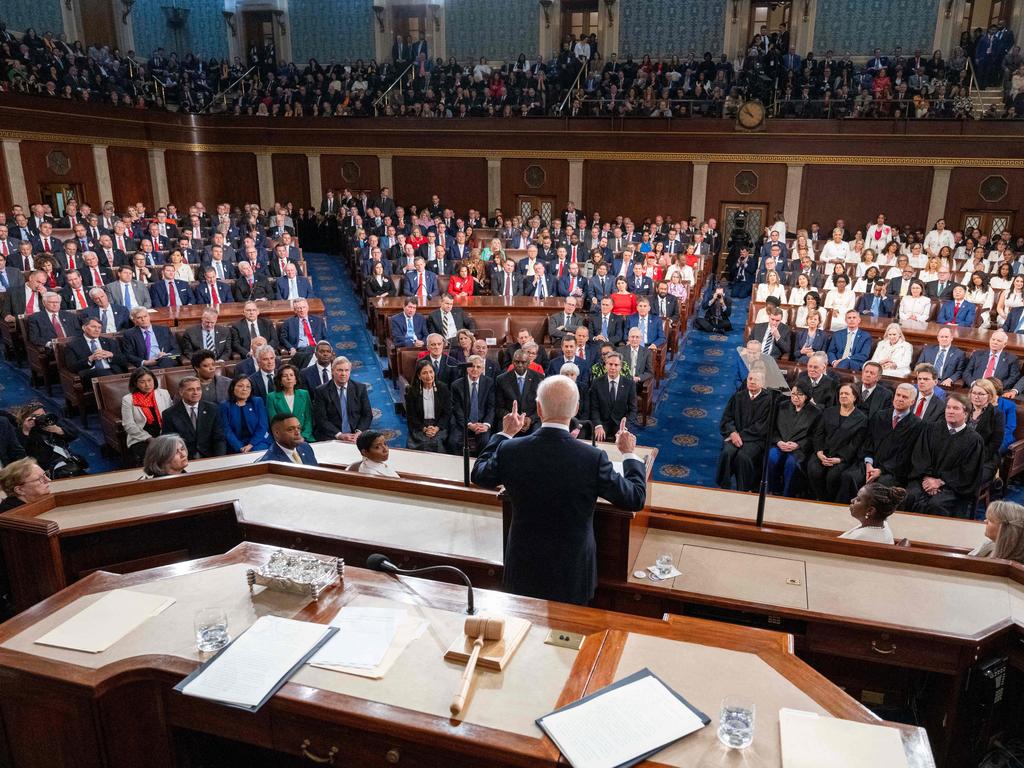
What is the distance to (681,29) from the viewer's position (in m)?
18.8

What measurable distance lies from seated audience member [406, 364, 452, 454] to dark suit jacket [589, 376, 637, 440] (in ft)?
4.34

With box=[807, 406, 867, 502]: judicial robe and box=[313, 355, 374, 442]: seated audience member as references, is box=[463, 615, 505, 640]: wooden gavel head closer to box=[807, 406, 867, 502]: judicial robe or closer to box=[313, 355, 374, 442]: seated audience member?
box=[313, 355, 374, 442]: seated audience member

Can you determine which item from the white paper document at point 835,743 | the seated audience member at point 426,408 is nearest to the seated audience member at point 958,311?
the seated audience member at point 426,408

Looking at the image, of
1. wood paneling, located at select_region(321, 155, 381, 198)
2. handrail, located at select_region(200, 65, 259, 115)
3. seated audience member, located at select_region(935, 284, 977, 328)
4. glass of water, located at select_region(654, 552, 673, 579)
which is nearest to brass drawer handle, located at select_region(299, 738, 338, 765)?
glass of water, located at select_region(654, 552, 673, 579)

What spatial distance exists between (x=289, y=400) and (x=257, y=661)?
3.86 meters

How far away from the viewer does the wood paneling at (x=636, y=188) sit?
17047 mm

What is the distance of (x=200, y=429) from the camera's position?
5559 millimetres

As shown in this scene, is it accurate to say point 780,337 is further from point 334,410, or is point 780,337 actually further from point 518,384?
point 334,410

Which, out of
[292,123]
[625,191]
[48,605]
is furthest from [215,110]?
[48,605]

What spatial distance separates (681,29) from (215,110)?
11.9 metres

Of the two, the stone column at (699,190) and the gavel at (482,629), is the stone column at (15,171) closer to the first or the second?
the stone column at (699,190)

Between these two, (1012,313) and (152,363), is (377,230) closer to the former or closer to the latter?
(152,363)

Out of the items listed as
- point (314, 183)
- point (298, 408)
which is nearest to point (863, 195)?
point (314, 183)

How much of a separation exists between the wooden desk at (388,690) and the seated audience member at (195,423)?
10.3ft
